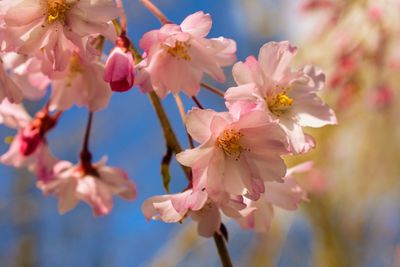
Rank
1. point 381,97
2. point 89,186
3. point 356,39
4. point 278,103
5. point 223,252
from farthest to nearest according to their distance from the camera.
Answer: point 381,97 → point 356,39 → point 89,186 → point 278,103 → point 223,252

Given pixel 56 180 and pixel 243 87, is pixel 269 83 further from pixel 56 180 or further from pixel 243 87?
pixel 56 180

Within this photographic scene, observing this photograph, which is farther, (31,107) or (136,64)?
(31,107)

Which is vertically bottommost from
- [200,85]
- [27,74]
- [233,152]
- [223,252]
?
[223,252]

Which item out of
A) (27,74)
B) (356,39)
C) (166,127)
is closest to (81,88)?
(27,74)

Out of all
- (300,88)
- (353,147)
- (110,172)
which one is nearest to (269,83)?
(300,88)

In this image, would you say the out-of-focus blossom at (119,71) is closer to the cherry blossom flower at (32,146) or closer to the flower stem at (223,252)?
the flower stem at (223,252)

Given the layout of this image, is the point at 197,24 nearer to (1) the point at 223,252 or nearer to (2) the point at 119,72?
(2) the point at 119,72

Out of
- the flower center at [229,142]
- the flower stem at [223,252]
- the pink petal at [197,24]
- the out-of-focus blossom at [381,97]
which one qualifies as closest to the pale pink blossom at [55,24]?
the pink petal at [197,24]
